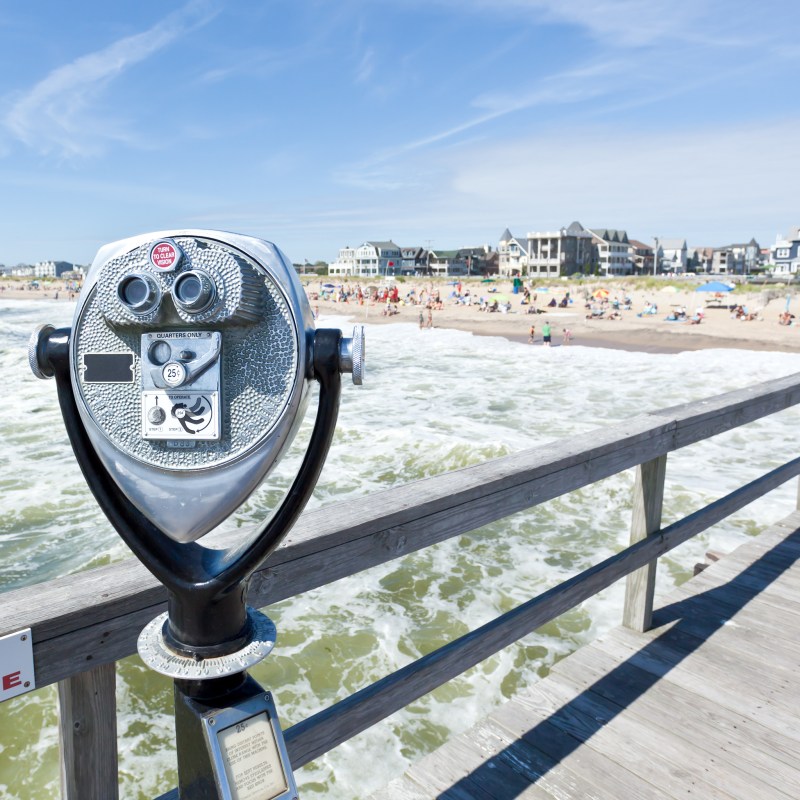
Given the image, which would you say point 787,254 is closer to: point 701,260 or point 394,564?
point 701,260

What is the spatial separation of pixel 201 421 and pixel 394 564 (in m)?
4.47

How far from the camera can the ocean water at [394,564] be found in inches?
126

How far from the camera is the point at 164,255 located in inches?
29.3

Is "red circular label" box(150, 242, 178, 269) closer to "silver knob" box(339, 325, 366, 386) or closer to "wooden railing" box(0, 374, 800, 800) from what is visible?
"silver knob" box(339, 325, 366, 386)

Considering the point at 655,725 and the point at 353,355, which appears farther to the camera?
the point at 655,725

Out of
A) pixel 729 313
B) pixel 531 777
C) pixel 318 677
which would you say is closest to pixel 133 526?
pixel 531 777

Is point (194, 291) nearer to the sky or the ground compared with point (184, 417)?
nearer to the sky

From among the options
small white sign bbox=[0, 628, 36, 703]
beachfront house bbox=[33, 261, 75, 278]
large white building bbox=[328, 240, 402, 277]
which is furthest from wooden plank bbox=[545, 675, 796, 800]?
beachfront house bbox=[33, 261, 75, 278]

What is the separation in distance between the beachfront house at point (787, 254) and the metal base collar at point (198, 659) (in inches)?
3112

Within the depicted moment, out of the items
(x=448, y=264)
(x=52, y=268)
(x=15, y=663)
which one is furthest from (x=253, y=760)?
(x=52, y=268)

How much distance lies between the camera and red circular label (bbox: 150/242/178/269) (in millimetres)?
740

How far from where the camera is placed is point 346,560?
4.26 feet

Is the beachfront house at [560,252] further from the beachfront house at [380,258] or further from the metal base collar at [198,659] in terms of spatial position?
the metal base collar at [198,659]

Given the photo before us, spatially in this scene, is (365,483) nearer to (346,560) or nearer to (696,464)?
(696,464)
